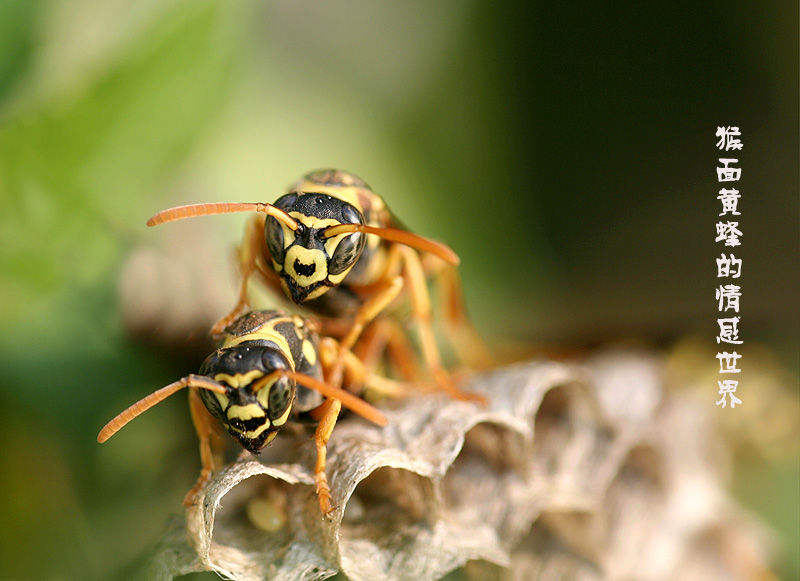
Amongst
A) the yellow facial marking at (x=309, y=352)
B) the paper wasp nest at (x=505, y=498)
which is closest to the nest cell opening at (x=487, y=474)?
the paper wasp nest at (x=505, y=498)

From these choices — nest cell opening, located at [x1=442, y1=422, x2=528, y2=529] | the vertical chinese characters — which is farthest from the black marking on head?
the vertical chinese characters

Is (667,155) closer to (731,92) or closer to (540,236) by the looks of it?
(731,92)

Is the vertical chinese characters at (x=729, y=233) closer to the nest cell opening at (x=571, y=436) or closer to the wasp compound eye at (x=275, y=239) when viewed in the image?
the nest cell opening at (x=571, y=436)

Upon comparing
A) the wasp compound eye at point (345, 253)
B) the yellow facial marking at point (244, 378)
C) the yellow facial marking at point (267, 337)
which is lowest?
the yellow facial marking at point (244, 378)

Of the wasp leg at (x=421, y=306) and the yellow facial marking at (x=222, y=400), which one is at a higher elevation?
the wasp leg at (x=421, y=306)

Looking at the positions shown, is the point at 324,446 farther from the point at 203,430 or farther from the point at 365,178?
the point at 365,178

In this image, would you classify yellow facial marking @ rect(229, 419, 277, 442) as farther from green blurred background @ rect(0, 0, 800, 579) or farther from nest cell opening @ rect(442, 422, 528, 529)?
nest cell opening @ rect(442, 422, 528, 529)

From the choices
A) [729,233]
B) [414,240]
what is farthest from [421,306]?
[729,233]

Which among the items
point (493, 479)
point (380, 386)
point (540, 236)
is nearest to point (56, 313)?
point (380, 386)
